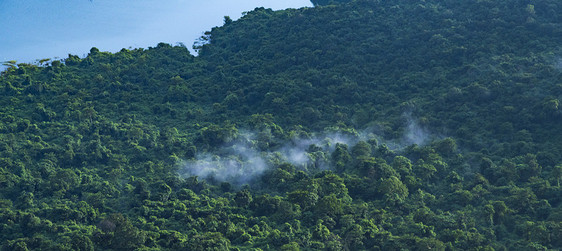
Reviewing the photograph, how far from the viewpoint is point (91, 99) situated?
55.4 m

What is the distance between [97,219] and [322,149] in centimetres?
1430

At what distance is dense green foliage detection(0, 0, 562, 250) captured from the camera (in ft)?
127

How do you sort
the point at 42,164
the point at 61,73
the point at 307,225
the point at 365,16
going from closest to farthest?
the point at 307,225, the point at 42,164, the point at 61,73, the point at 365,16

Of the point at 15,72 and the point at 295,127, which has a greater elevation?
the point at 15,72

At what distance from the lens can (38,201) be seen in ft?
138

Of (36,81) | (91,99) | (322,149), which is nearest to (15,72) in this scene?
(36,81)

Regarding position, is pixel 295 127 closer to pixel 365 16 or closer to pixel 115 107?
pixel 115 107

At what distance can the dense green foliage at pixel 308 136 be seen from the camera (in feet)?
127

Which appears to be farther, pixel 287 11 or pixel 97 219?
pixel 287 11

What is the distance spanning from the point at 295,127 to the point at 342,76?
7514mm

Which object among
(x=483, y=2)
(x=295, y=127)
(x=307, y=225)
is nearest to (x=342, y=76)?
(x=295, y=127)

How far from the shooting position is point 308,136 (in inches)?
1945

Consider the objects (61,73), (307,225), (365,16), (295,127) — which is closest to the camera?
(307,225)

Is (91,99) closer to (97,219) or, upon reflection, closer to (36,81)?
(36,81)
